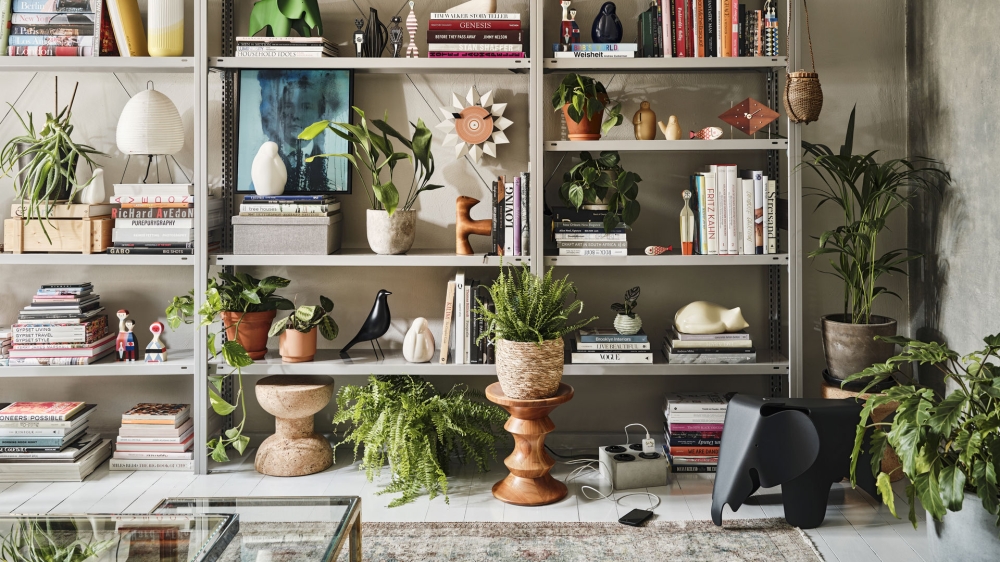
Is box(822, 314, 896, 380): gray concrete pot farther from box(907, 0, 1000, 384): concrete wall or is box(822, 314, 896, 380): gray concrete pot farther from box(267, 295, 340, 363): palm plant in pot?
box(267, 295, 340, 363): palm plant in pot

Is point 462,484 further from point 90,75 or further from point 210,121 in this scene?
point 90,75

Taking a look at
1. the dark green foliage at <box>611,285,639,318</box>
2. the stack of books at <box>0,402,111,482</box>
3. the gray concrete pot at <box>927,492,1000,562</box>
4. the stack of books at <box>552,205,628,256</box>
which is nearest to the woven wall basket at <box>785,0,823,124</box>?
the stack of books at <box>552,205,628,256</box>

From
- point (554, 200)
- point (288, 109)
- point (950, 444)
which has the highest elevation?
point (288, 109)

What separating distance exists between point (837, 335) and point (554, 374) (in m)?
1.05

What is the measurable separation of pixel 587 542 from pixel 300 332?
1.31 m

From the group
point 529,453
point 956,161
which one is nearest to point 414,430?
point 529,453

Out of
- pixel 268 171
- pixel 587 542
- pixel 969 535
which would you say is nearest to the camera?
pixel 969 535

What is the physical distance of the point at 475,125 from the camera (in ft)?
10.9

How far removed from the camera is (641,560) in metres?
2.43

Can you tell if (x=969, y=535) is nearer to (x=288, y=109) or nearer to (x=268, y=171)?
(x=268, y=171)

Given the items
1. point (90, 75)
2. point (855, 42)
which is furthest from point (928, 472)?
point (90, 75)

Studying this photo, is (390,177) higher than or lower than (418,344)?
higher

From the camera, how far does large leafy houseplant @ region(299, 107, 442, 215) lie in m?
3.04

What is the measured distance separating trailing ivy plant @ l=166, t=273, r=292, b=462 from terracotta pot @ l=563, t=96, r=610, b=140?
122 cm
